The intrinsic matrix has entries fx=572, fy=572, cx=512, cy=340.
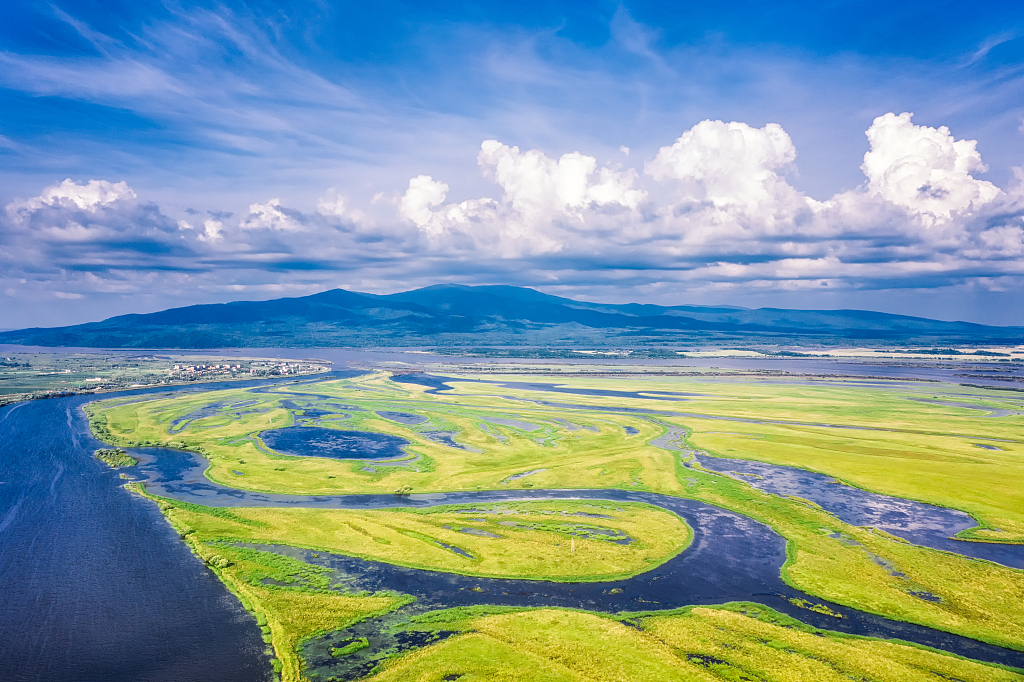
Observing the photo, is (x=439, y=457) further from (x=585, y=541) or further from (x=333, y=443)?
(x=585, y=541)

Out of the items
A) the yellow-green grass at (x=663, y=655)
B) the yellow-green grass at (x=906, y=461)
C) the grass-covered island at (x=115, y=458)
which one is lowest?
the yellow-green grass at (x=906, y=461)

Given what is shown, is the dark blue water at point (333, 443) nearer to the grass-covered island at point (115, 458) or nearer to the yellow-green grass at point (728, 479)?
the yellow-green grass at point (728, 479)

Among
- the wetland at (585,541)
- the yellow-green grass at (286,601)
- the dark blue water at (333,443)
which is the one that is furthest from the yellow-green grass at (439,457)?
the yellow-green grass at (286,601)

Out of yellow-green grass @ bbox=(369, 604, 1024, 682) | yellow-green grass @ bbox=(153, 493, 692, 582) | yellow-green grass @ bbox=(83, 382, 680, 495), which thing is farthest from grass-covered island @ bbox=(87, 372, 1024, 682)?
yellow-green grass @ bbox=(83, 382, 680, 495)

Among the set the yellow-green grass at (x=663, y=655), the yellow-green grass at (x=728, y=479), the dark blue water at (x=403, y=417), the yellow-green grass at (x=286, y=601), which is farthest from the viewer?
the dark blue water at (x=403, y=417)

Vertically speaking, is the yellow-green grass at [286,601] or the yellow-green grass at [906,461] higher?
the yellow-green grass at [286,601]

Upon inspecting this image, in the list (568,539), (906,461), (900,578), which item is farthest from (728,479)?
(568,539)

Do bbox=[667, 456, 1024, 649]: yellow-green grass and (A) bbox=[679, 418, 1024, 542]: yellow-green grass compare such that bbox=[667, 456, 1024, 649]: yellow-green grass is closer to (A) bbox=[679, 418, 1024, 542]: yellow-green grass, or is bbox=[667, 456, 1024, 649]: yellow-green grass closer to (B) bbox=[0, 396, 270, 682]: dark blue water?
(A) bbox=[679, 418, 1024, 542]: yellow-green grass
